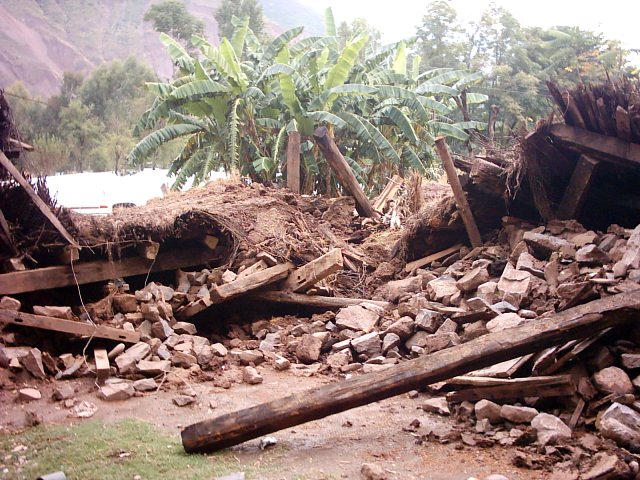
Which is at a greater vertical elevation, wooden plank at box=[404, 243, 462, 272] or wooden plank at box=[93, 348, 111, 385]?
wooden plank at box=[404, 243, 462, 272]

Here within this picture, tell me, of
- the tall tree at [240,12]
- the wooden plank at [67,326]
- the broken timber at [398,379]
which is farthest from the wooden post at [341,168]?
the tall tree at [240,12]

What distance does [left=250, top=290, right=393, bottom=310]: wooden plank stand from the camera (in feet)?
25.9

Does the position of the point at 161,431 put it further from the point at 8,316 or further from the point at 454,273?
the point at 454,273

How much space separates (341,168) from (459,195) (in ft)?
10.0

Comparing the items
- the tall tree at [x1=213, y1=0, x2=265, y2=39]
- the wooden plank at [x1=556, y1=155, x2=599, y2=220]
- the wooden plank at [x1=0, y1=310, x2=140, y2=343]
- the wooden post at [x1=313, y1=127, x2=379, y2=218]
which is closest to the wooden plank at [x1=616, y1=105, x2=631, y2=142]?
the wooden plank at [x1=556, y1=155, x2=599, y2=220]

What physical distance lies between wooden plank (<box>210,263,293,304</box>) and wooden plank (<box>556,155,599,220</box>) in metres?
3.67

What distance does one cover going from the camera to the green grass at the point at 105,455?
379 centimetres

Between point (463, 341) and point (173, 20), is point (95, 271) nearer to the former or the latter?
point (463, 341)

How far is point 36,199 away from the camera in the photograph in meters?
6.61

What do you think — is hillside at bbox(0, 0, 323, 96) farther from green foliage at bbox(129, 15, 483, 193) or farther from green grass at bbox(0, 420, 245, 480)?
green grass at bbox(0, 420, 245, 480)

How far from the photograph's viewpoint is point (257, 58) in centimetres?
1808

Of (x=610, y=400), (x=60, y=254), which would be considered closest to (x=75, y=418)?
(x=60, y=254)

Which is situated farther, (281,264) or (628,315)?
(281,264)

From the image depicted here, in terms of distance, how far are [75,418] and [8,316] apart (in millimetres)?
1569
